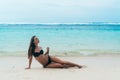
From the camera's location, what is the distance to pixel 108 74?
7547 millimetres

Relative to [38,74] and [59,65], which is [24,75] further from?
[59,65]

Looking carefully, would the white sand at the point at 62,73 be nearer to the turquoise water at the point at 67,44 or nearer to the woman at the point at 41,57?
the woman at the point at 41,57

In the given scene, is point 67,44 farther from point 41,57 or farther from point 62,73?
point 62,73

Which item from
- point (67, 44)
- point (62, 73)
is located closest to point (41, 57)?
point (62, 73)

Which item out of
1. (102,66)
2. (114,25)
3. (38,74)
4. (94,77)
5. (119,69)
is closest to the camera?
(94,77)

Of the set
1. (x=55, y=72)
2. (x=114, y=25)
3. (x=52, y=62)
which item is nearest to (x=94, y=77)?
(x=55, y=72)

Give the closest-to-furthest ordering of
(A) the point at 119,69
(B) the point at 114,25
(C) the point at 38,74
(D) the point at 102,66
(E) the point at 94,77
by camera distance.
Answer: (E) the point at 94,77 → (C) the point at 38,74 → (A) the point at 119,69 → (D) the point at 102,66 → (B) the point at 114,25

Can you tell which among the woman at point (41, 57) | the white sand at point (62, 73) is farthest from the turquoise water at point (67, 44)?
the white sand at point (62, 73)

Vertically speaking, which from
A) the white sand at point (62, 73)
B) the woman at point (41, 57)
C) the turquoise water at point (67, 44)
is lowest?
the turquoise water at point (67, 44)

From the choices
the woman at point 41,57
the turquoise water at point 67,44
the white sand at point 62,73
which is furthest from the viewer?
the turquoise water at point 67,44

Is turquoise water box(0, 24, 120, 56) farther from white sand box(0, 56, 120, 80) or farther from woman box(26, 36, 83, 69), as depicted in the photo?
white sand box(0, 56, 120, 80)

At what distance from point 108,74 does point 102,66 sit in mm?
1432

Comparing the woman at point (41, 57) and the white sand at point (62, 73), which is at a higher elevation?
the woman at point (41, 57)

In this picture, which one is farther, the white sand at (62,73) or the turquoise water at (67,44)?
the turquoise water at (67,44)
